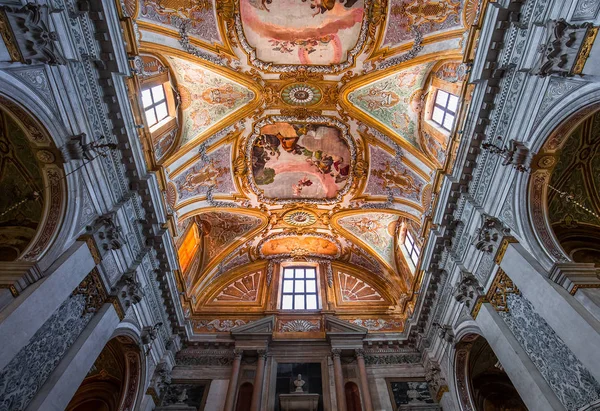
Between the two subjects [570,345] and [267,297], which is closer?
[570,345]

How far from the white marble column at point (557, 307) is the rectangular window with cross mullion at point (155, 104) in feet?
32.0

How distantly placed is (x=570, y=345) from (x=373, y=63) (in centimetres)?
904

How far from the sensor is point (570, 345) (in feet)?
20.6

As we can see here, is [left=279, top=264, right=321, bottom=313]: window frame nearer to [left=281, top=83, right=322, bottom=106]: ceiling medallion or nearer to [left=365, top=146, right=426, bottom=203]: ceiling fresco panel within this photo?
[left=365, top=146, right=426, bottom=203]: ceiling fresco panel

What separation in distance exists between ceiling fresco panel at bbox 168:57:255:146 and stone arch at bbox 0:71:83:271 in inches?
190

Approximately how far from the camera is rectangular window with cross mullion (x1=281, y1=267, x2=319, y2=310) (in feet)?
51.6

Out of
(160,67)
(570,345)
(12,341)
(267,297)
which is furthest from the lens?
(267,297)

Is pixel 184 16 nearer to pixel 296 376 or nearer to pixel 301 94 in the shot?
pixel 301 94

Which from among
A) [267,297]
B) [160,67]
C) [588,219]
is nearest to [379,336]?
[267,297]

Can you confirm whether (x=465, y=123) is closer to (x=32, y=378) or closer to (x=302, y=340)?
(x=302, y=340)

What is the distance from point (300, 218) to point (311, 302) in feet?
11.8

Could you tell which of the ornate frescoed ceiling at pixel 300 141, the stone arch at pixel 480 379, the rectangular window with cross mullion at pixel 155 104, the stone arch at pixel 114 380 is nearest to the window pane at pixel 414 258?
the ornate frescoed ceiling at pixel 300 141

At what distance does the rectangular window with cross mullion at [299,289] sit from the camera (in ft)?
51.6

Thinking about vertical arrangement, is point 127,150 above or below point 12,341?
above
